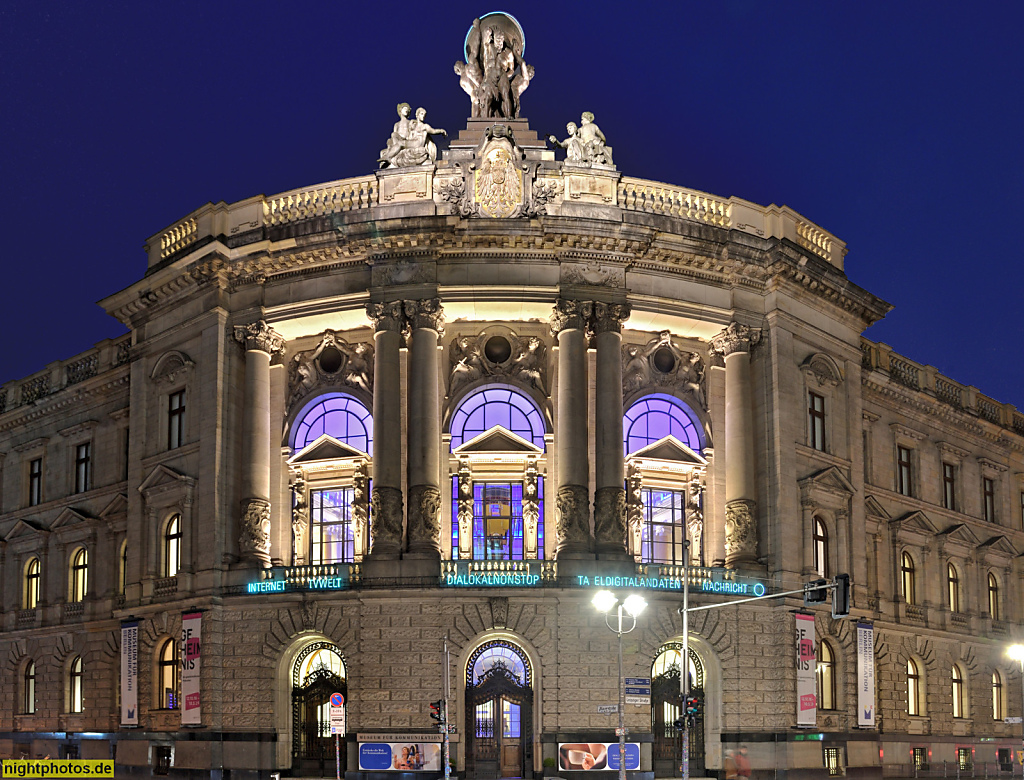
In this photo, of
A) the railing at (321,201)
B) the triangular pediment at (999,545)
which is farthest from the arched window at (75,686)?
the triangular pediment at (999,545)

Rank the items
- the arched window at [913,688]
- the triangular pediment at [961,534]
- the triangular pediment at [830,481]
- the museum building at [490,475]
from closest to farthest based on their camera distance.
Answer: the museum building at [490,475] → the triangular pediment at [830,481] → the arched window at [913,688] → the triangular pediment at [961,534]

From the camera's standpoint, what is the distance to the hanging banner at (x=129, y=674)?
5188 cm

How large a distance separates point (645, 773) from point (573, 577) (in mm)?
6718

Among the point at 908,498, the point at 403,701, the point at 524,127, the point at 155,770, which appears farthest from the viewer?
the point at 908,498

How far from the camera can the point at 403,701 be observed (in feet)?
148

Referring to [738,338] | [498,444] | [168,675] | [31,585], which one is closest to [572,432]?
[498,444]

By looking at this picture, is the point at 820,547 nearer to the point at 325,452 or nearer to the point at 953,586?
the point at 953,586

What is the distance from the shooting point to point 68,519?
6038 centimetres

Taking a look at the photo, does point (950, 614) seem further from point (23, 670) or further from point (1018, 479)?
point (23, 670)

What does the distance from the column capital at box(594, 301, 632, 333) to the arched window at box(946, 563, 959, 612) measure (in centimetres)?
2373

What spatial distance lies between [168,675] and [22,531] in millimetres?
16562

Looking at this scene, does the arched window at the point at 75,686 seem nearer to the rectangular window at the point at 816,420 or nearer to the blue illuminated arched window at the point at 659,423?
the blue illuminated arched window at the point at 659,423

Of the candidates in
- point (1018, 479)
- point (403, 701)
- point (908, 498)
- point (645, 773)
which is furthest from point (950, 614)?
point (403, 701)

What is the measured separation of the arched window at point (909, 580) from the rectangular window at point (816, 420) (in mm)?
10217
